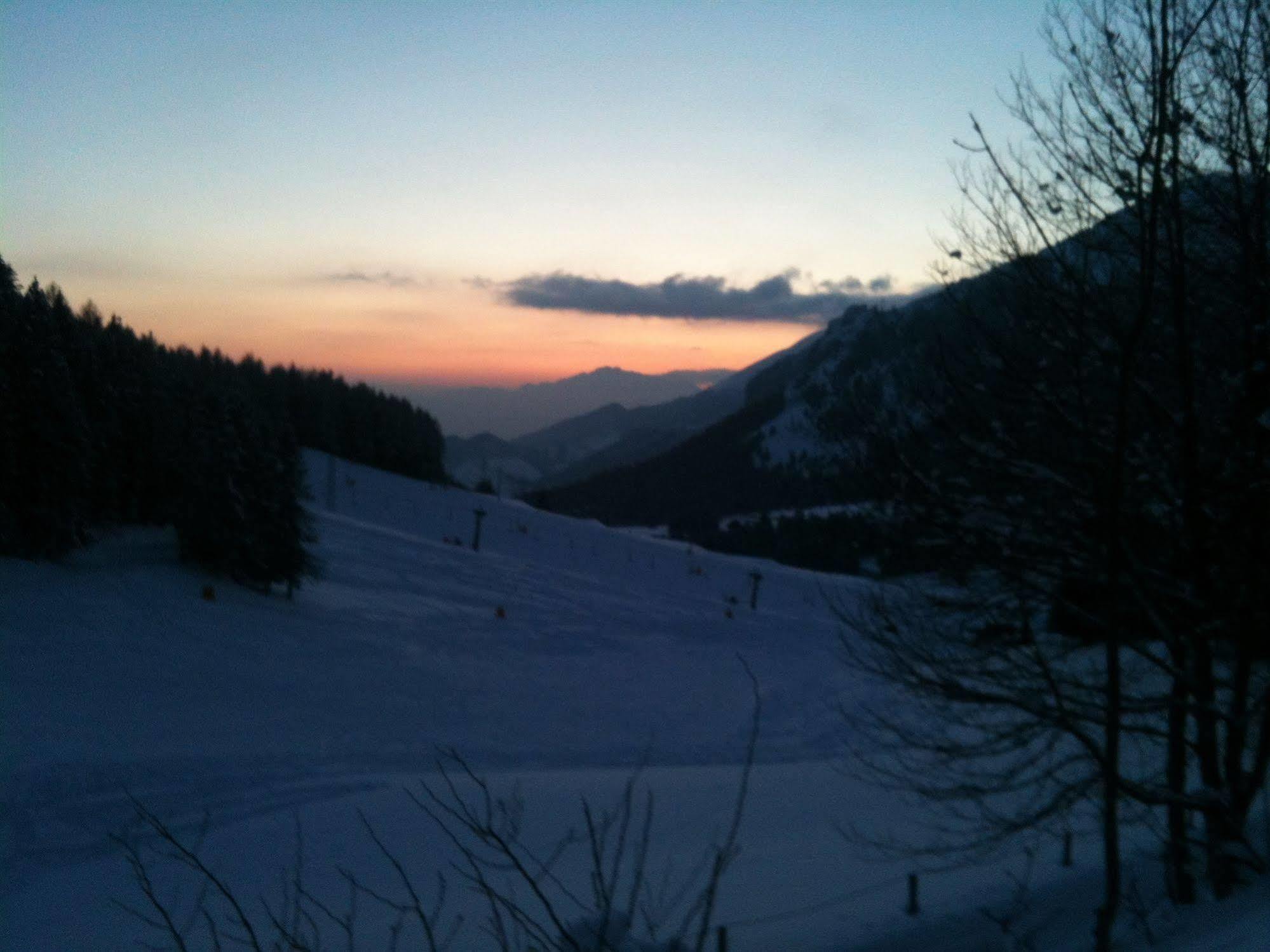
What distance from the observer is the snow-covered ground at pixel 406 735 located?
403 inches

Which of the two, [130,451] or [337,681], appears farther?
[130,451]

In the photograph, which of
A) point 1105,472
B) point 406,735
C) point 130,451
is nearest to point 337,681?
point 406,735

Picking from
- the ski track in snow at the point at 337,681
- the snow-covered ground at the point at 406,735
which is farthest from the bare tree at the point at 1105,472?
the ski track in snow at the point at 337,681

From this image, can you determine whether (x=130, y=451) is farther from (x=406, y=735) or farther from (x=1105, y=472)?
(x=1105, y=472)

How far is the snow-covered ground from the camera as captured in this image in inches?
403

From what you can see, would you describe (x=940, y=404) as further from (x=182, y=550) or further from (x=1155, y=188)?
(x=182, y=550)

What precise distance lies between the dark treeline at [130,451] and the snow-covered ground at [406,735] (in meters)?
1.01

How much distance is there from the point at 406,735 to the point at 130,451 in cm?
1305

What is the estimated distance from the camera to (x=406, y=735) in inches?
715

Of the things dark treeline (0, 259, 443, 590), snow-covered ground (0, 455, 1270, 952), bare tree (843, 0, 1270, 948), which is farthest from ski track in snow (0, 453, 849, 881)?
bare tree (843, 0, 1270, 948)

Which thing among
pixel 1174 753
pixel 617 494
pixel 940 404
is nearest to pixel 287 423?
pixel 940 404

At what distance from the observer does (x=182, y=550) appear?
24.0 metres

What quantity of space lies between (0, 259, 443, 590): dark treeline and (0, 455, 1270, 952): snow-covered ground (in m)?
1.01

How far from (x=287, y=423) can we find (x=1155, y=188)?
2700 cm
